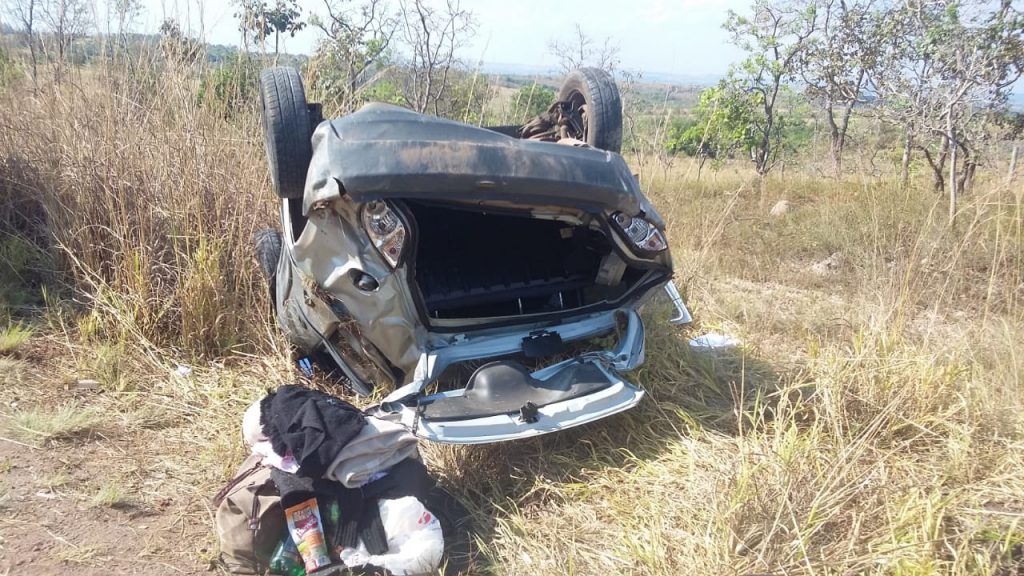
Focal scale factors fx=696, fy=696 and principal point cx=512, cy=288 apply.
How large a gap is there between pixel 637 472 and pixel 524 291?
103 centimetres

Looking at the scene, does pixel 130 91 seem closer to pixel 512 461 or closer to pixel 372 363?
pixel 372 363

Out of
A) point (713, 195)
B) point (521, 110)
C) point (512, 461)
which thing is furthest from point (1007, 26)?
point (512, 461)

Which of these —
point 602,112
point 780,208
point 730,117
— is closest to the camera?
point 602,112

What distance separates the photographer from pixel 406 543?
218 centimetres

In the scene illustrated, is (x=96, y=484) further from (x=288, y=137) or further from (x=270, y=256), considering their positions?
(x=288, y=137)

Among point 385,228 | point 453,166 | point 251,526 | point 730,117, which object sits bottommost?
point 251,526

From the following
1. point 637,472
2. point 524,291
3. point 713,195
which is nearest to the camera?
point 637,472

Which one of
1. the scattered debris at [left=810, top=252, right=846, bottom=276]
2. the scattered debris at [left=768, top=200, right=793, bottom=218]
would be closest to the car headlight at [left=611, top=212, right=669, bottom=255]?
the scattered debris at [left=810, top=252, right=846, bottom=276]

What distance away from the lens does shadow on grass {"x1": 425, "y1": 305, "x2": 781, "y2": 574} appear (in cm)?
264

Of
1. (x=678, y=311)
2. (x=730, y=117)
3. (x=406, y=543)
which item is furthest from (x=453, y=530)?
(x=730, y=117)

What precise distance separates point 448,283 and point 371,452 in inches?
50.2

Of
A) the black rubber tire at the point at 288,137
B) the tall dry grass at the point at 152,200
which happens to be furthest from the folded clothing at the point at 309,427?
the tall dry grass at the point at 152,200

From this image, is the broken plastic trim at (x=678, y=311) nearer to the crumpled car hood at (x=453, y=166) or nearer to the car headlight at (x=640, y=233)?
the car headlight at (x=640, y=233)

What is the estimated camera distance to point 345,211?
2518mm
